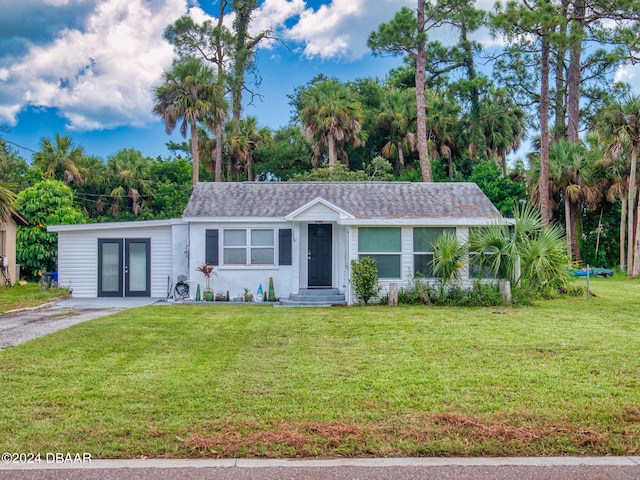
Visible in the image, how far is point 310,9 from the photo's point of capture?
1398 inches

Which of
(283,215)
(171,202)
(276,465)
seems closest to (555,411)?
(276,465)

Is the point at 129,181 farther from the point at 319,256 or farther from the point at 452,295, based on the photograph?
the point at 452,295

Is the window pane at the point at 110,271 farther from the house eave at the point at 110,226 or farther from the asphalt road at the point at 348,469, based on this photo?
the asphalt road at the point at 348,469

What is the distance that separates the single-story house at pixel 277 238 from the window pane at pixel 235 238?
0.10ft

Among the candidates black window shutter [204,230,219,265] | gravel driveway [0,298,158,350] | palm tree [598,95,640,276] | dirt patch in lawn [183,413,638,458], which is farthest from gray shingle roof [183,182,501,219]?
dirt patch in lawn [183,413,638,458]

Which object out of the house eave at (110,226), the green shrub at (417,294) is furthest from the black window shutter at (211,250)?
the green shrub at (417,294)

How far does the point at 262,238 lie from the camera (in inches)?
672

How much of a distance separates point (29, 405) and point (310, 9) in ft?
111

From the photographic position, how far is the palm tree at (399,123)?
109 ft

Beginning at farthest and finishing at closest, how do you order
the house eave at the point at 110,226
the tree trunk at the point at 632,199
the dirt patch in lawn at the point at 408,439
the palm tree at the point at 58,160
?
the palm tree at the point at 58,160, the tree trunk at the point at 632,199, the house eave at the point at 110,226, the dirt patch in lawn at the point at 408,439

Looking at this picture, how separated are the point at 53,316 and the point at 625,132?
943 inches

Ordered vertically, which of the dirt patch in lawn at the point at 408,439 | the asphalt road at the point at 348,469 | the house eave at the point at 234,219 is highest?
the house eave at the point at 234,219

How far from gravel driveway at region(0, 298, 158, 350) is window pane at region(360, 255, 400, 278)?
658cm

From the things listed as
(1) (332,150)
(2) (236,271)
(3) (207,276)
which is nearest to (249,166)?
(1) (332,150)
